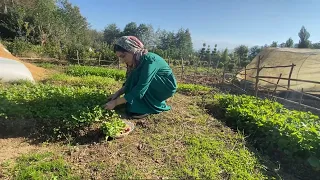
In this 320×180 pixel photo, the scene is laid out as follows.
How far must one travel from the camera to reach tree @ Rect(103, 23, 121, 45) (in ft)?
121

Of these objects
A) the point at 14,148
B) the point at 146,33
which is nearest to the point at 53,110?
the point at 14,148

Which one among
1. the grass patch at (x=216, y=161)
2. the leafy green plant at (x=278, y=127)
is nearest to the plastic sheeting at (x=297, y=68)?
the leafy green plant at (x=278, y=127)

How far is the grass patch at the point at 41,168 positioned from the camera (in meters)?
2.17

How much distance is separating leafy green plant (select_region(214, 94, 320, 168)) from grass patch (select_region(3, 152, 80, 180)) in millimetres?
2535

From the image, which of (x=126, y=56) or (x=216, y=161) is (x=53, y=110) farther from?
(x=216, y=161)

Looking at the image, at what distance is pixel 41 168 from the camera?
2.29 m

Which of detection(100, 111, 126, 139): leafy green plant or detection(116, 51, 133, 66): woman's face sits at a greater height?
detection(116, 51, 133, 66): woman's face

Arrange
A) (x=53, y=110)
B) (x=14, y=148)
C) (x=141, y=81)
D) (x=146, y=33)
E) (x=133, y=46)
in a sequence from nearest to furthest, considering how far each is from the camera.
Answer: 1. (x=14, y=148)
2. (x=53, y=110)
3. (x=141, y=81)
4. (x=133, y=46)
5. (x=146, y=33)

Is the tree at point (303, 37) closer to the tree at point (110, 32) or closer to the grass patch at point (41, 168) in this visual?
the tree at point (110, 32)

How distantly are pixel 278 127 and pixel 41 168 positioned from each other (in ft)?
9.45

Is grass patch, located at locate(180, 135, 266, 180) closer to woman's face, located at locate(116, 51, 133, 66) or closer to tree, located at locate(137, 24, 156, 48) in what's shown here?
woman's face, located at locate(116, 51, 133, 66)

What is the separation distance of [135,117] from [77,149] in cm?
107

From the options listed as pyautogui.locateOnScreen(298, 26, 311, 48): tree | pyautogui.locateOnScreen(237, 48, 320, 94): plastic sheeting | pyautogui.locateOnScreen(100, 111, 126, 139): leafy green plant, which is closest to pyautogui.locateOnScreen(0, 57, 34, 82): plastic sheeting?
pyautogui.locateOnScreen(100, 111, 126, 139): leafy green plant

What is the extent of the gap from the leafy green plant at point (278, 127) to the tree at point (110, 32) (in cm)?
3395
